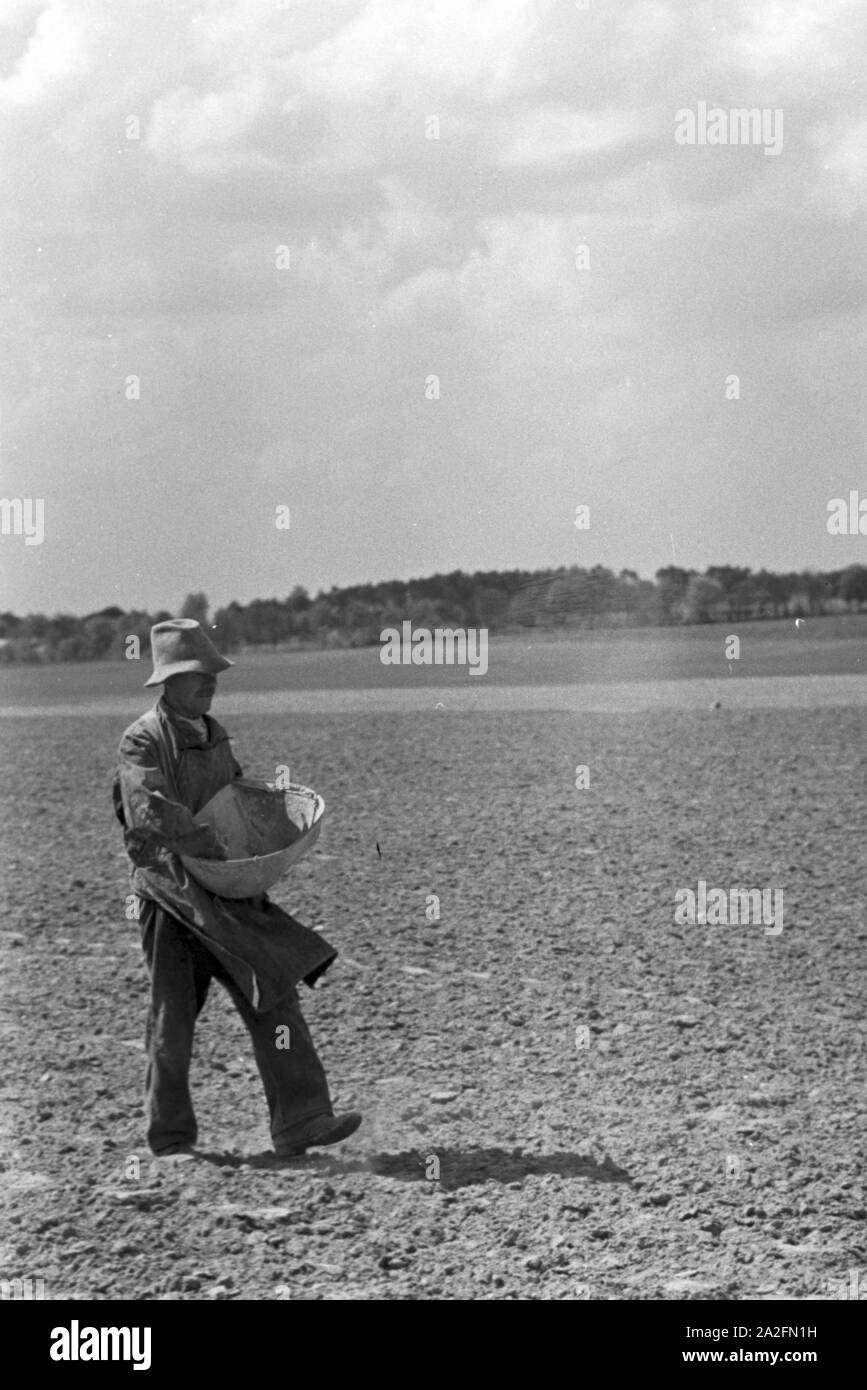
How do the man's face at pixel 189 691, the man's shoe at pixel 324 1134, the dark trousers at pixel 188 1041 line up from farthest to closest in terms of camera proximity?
1. the man's shoe at pixel 324 1134
2. the dark trousers at pixel 188 1041
3. the man's face at pixel 189 691

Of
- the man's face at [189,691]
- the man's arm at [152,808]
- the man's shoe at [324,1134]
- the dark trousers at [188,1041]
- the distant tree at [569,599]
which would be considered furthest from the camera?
the distant tree at [569,599]

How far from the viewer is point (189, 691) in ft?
17.9

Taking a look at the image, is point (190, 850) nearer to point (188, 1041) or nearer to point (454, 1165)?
point (188, 1041)

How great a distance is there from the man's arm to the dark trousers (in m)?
0.30

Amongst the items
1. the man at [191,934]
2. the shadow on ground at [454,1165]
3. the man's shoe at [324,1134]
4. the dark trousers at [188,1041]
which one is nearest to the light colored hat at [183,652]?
the man at [191,934]

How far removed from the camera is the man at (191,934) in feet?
17.7

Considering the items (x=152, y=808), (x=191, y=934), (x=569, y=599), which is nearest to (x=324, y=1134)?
(x=191, y=934)

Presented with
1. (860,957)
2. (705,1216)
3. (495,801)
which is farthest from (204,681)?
(495,801)

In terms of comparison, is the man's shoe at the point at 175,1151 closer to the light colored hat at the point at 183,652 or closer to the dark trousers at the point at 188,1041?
the dark trousers at the point at 188,1041

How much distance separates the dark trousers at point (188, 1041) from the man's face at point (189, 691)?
0.64 m

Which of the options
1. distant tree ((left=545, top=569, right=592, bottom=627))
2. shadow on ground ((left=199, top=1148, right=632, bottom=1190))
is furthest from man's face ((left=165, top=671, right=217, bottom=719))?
distant tree ((left=545, top=569, right=592, bottom=627))

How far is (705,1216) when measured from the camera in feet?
17.9

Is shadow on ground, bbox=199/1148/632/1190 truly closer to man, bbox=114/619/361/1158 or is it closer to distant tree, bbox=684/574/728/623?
man, bbox=114/619/361/1158

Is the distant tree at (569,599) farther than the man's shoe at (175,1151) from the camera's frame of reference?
Yes
